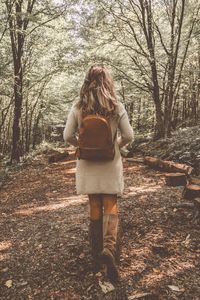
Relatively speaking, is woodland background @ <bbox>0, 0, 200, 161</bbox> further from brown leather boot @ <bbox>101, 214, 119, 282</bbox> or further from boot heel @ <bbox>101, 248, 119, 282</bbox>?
boot heel @ <bbox>101, 248, 119, 282</bbox>

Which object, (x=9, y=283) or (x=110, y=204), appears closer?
(x=110, y=204)

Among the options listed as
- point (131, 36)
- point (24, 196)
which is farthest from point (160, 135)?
point (24, 196)

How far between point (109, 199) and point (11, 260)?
5.74 ft

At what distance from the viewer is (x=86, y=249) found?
4332 millimetres

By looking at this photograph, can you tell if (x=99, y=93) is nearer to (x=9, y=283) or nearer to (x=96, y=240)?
(x=96, y=240)

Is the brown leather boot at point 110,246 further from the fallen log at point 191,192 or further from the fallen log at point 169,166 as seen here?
the fallen log at point 169,166

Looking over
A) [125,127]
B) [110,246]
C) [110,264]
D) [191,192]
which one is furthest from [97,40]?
[110,264]

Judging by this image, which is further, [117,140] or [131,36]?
[131,36]

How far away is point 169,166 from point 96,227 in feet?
19.1

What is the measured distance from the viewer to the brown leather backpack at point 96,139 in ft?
11.2

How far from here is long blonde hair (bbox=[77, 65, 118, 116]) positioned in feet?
11.2

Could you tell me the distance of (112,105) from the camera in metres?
3.45

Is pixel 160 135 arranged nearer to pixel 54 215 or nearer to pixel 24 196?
pixel 24 196

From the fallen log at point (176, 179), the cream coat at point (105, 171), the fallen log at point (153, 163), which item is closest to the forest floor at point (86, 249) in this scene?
the fallen log at point (176, 179)
